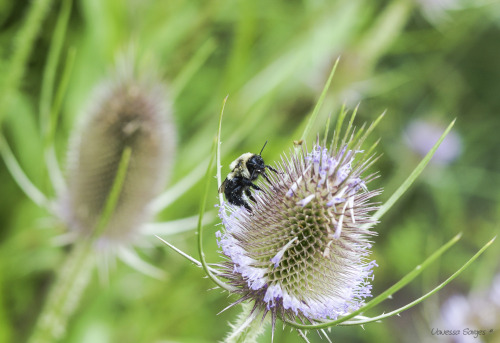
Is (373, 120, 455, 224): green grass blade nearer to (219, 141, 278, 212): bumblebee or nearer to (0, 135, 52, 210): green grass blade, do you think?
(219, 141, 278, 212): bumblebee

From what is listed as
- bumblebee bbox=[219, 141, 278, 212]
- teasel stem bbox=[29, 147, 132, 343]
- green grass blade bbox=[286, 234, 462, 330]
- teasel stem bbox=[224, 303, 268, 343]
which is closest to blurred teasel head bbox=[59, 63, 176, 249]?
teasel stem bbox=[29, 147, 132, 343]

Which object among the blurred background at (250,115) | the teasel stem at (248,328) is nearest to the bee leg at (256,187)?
the teasel stem at (248,328)

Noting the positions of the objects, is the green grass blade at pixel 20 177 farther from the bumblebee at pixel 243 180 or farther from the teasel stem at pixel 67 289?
the bumblebee at pixel 243 180

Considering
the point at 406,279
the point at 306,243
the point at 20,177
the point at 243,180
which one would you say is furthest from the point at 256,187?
the point at 20,177

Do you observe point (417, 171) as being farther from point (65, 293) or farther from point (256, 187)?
point (65, 293)

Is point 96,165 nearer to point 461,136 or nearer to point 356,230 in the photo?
point 356,230

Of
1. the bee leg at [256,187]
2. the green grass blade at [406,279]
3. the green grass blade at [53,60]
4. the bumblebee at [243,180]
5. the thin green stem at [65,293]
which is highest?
the green grass blade at [53,60]

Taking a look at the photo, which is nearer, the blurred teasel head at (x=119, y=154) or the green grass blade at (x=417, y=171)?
the green grass blade at (x=417, y=171)
